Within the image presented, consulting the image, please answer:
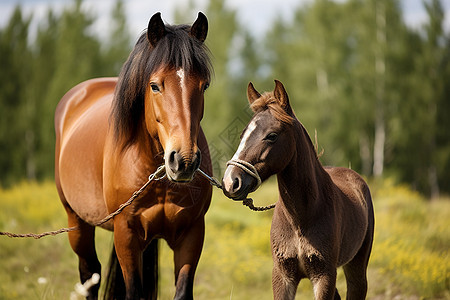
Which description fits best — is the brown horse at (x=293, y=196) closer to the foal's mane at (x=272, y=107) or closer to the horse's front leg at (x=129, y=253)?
the foal's mane at (x=272, y=107)

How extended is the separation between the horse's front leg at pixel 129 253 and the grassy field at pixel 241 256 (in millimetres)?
966

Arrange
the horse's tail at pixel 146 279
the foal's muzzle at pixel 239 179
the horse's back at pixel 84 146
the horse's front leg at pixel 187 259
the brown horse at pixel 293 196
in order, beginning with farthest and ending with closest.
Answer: the horse's tail at pixel 146 279 < the horse's back at pixel 84 146 < the horse's front leg at pixel 187 259 < the brown horse at pixel 293 196 < the foal's muzzle at pixel 239 179

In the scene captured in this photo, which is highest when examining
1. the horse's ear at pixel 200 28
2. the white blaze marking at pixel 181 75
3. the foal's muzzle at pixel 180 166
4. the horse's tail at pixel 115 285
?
the horse's ear at pixel 200 28

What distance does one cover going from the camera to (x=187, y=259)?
3701 mm

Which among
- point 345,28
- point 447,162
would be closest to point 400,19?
point 345,28

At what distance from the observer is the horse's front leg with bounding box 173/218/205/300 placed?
3666 millimetres

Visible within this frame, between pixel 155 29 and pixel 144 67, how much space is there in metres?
0.26

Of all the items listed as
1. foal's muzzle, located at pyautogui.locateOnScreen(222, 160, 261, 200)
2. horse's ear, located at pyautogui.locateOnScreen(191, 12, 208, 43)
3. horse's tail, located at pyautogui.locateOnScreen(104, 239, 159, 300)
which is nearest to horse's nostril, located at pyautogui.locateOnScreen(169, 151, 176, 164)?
foal's muzzle, located at pyautogui.locateOnScreen(222, 160, 261, 200)

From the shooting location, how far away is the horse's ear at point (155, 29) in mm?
3447

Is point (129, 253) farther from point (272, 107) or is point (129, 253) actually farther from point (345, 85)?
point (345, 85)

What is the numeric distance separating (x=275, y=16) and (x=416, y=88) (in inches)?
Result: 678

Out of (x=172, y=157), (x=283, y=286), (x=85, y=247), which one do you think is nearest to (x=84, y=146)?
(x=85, y=247)

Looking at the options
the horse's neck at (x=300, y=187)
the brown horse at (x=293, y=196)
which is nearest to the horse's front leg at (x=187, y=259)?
the brown horse at (x=293, y=196)

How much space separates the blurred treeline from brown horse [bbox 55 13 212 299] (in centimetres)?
1593
